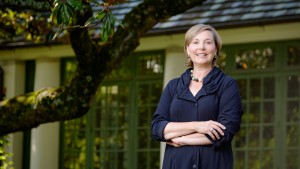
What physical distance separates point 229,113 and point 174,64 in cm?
782

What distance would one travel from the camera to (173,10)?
29.2 ft

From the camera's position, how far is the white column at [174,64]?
1207 centimetres

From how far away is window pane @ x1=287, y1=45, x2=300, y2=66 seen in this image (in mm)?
11367

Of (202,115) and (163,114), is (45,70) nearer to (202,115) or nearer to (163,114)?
(163,114)

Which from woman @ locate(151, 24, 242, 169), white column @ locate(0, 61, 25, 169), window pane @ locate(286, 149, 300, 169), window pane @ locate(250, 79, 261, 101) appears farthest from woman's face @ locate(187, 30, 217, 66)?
white column @ locate(0, 61, 25, 169)

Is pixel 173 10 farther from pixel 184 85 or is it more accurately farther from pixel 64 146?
pixel 64 146

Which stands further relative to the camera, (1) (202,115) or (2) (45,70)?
(2) (45,70)

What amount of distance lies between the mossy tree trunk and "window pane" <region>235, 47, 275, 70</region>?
2960 mm

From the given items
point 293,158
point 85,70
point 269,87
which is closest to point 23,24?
point 85,70

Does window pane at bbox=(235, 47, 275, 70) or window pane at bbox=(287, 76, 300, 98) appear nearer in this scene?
window pane at bbox=(287, 76, 300, 98)

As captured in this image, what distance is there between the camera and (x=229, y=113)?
4281mm

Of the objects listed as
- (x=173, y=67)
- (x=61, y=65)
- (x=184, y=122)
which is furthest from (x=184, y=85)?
(x=61, y=65)

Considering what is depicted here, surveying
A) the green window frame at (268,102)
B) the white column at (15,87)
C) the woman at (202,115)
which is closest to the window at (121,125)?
the white column at (15,87)

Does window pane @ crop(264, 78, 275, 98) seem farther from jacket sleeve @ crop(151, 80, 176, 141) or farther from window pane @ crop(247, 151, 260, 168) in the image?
jacket sleeve @ crop(151, 80, 176, 141)
